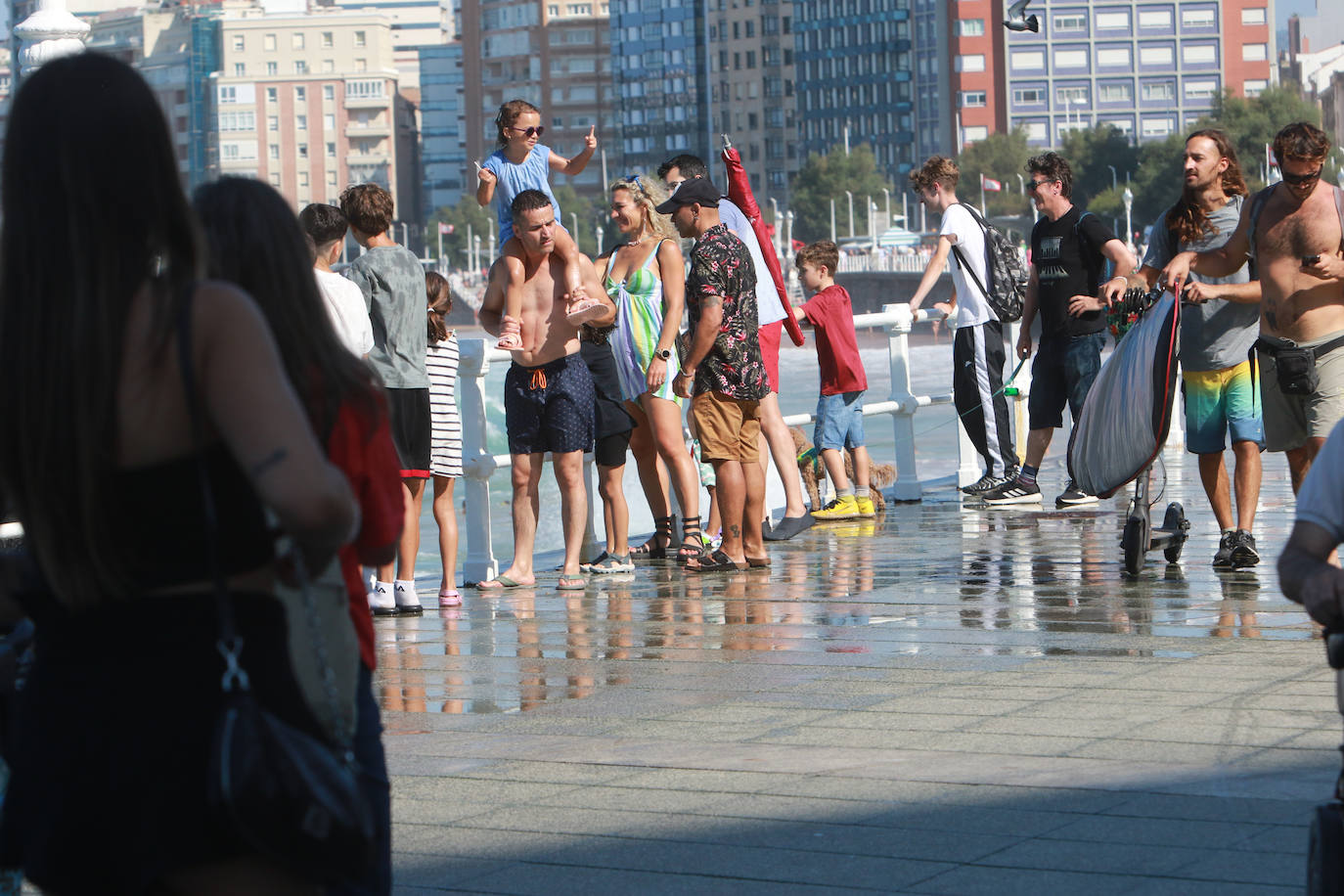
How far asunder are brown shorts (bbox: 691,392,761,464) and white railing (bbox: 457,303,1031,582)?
88 centimetres

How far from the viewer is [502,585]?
9.22 metres

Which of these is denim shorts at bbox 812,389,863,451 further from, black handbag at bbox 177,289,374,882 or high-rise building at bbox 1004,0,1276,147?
high-rise building at bbox 1004,0,1276,147

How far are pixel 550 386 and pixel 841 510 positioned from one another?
3018 millimetres

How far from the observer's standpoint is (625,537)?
9.23 m

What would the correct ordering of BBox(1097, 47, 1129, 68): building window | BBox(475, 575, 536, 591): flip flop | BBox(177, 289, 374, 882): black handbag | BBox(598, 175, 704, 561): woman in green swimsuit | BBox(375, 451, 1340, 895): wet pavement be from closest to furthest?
BBox(177, 289, 374, 882): black handbag, BBox(375, 451, 1340, 895): wet pavement, BBox(598, 175, 704, 561): woman in green swimsuit, BBox(475, 575, 536, 591): flip flop, BBox(1097, 47, 1129, 68): building window

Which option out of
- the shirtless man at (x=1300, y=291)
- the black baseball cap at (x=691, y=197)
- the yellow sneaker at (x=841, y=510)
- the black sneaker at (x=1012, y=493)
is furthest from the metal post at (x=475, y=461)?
the black sneaker at (x=1012, y=493)

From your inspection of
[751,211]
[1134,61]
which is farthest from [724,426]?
[1134,61]

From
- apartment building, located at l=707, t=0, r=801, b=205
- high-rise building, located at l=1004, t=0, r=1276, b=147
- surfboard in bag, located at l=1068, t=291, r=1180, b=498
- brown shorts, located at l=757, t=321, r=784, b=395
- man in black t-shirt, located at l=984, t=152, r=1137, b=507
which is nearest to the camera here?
surfboard in bag, located at l=1068, t=291, r=1180, b=498

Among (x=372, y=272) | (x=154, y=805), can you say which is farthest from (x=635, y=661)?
(x=154, y=805)

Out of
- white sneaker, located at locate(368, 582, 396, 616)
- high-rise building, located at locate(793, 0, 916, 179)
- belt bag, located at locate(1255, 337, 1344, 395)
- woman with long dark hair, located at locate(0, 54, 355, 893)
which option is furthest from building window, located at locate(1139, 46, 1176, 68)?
woman with long dark hair, located at locate(0, 54, 355, 893)

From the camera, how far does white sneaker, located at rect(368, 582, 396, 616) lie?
8.34m

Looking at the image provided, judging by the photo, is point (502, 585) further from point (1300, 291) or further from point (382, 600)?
point (1300, 291)

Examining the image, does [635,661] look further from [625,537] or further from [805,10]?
[805,10]

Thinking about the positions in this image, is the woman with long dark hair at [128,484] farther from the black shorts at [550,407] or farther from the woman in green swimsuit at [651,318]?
the woman in green swimsuit at [651,318]
